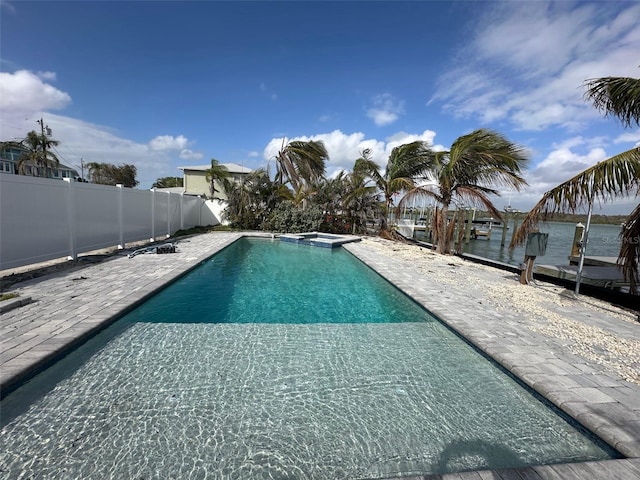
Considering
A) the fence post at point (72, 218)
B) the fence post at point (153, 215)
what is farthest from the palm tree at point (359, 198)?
the fence post at point (72, 218)

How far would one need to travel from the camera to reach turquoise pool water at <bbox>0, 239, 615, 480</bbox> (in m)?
2.17

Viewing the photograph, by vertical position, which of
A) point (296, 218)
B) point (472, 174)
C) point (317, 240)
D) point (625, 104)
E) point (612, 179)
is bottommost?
point (317, 240)

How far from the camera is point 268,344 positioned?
13.5 ft

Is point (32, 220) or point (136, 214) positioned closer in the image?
point (32, 220)

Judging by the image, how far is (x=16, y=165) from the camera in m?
30.9

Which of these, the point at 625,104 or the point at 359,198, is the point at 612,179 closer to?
the point at 625,104

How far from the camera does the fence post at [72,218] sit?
7359 millimetres

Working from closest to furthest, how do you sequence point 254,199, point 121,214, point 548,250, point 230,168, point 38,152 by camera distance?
point 121,214
point 254,199
point 548,250
point 38,152
point 230,168

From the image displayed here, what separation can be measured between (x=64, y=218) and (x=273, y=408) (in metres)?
7.84

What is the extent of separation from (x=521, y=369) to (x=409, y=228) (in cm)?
1776

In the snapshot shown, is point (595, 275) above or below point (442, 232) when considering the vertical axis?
below

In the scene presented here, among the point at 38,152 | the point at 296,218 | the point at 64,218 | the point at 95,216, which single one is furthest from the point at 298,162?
the point at 38,152

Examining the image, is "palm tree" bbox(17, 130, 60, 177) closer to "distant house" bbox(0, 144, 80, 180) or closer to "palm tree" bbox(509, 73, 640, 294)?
"distant house" bbox(0, 144, 80, 180)

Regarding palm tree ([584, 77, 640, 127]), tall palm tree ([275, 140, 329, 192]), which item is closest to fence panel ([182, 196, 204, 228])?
tall palm tree ([275, 140, 329, 192])
